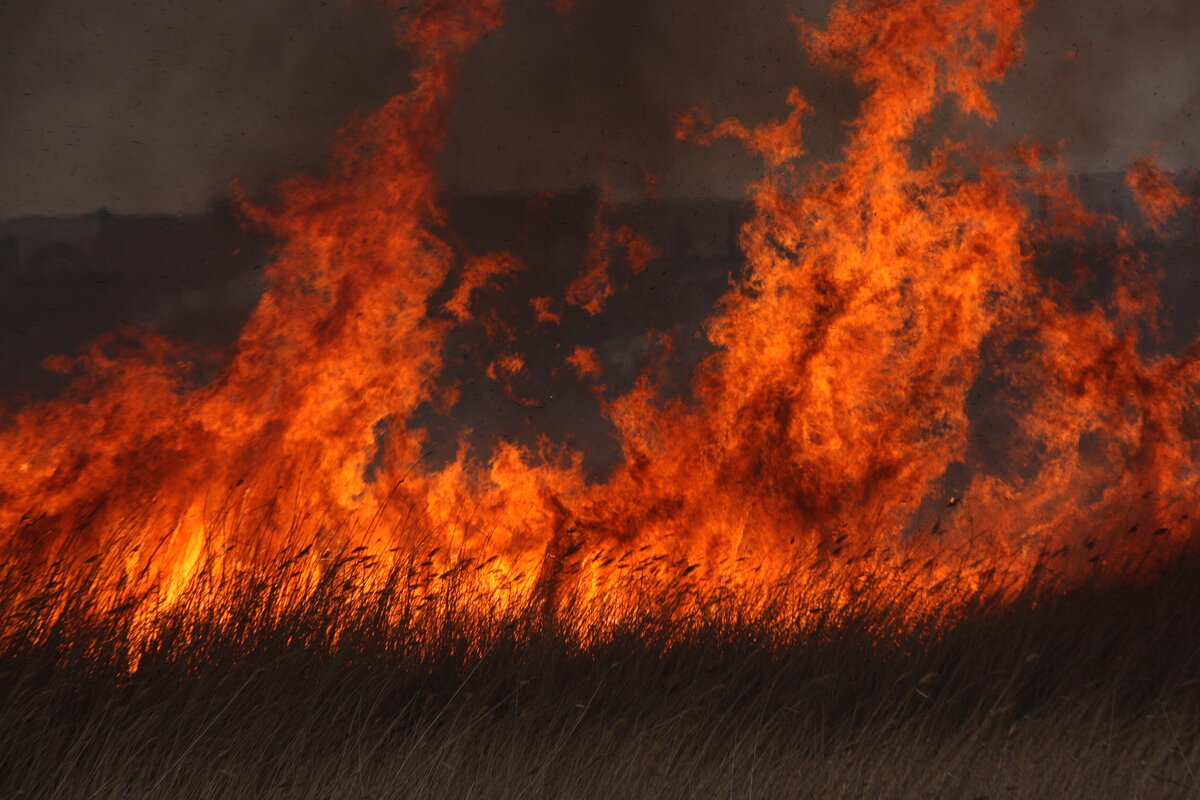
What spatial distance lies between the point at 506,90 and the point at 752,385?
233 centimetres

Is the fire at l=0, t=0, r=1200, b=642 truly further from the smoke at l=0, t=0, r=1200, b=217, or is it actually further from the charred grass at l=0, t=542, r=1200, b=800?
the charred grass at l=0, t=542, r=1200, b=800

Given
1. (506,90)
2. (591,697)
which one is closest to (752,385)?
(506,90)

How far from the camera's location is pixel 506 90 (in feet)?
22.7

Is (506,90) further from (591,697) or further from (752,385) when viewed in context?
(591,697)

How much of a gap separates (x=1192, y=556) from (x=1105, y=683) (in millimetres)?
1068

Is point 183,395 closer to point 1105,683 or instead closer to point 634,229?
point 634,229

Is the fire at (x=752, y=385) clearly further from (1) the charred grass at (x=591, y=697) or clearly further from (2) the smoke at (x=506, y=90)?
(1) the charred grass at (x=591, y=697)

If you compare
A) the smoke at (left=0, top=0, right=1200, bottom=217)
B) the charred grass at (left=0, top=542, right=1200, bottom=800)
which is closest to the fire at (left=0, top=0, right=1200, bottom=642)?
the smoke at (left=0, top=0, right=1200, bottom=217)

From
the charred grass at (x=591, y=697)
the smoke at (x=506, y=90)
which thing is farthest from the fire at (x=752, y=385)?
the charred grass at (x=591, y=697)

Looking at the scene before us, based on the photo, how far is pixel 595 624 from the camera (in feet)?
16.9

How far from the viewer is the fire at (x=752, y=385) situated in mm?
6355

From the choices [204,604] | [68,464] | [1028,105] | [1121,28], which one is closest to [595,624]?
[204,604]

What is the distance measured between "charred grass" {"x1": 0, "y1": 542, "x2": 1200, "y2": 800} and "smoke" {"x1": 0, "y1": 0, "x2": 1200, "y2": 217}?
2.75 m

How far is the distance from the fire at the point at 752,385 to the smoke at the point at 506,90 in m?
0.16
